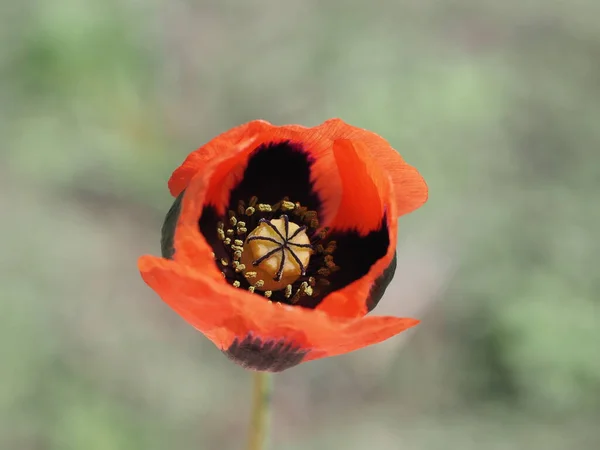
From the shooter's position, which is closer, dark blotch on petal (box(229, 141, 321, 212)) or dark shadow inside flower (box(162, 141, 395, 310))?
dark shadow inside flower (box(162, 141, 395, 310))

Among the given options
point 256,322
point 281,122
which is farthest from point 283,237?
point 281,122

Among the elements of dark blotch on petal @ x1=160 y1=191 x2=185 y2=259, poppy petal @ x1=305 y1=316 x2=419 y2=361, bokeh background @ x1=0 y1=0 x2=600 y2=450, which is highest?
bokeh background @ x1=0 y1=0 x2=600 y2=450

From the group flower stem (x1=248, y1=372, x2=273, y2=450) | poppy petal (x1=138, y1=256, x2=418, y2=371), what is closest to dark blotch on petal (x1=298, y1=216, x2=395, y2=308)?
flower stem (x1=248, y1=372, x2=273, y2=450)

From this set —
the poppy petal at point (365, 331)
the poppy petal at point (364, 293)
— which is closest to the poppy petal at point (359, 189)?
the poppy petal at point (364, 293)

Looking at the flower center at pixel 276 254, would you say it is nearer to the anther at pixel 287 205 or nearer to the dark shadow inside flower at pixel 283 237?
the dark shadow inside flower at pixel 283 237

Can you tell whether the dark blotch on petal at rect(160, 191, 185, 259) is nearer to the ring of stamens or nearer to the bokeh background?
the ring of stamens

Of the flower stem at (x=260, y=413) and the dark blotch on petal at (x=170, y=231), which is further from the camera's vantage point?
the flower stem at (x=260, y=413)

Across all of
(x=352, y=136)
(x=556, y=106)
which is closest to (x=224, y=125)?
(x=556, y=106)
